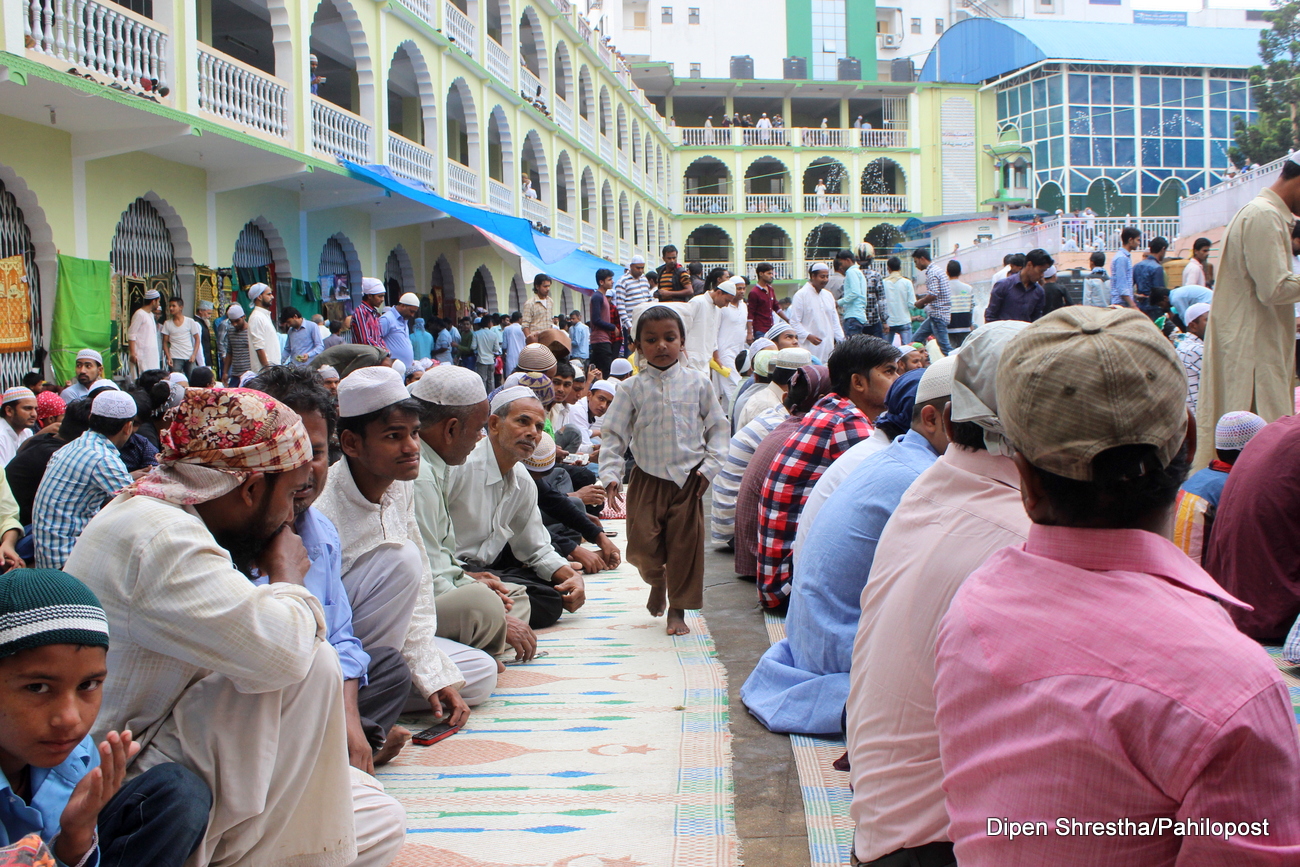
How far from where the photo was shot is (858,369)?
3902 mm

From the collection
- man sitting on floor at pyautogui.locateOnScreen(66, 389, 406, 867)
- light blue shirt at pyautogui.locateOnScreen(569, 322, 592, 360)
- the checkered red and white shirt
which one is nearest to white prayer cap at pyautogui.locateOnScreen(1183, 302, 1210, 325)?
the checkered red and white shirt

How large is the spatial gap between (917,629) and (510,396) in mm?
2780

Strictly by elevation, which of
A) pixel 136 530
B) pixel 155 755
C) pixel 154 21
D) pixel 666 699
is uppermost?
pixel 154 21

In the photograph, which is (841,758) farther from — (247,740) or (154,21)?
(154,21)

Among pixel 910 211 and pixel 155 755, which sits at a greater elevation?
pixel 910 211

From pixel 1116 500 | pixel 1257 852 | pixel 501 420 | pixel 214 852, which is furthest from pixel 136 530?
pixel 501 420

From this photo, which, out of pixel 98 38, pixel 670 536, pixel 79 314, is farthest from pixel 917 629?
pixel 98 38

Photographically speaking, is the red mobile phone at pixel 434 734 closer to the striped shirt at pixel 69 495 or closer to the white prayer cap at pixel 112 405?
the striped shirt at pixel 69 495

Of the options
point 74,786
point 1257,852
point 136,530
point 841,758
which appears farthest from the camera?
point 841,758

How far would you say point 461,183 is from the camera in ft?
58.2

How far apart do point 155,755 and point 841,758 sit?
5.57 feet

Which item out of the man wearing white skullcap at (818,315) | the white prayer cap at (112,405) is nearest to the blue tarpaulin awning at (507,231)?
the man wearing white skullcap at (818,315)

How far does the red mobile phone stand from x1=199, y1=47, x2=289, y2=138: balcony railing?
8.96m

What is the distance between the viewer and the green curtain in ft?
29.8
